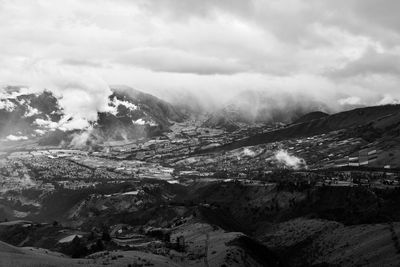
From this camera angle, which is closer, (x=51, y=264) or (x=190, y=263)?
(x=51, y=264)

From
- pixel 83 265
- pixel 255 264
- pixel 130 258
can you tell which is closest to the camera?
pixel 83 265

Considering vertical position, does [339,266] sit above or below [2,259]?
below

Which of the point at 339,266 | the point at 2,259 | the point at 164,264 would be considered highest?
the point at 2,259

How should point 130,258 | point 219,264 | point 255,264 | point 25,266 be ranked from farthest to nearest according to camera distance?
1. point 255,264
2. point 219,264
3. point 130,258
4. point 25,266

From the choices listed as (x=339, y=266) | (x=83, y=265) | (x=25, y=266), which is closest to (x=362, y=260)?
(x=339, y=266)

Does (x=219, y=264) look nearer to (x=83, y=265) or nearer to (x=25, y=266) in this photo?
(x=83, y=265)

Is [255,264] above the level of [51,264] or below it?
below

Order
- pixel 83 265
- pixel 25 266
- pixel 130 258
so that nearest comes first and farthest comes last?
pixel 25 266, pixel 83 265, pixel 130 258

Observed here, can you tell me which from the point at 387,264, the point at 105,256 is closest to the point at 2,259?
the point at 105,256

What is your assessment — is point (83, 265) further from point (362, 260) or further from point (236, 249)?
point (362, 260)
